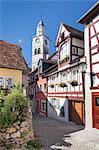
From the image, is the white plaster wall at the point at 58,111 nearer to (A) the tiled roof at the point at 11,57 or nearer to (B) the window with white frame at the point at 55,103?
(B) the window with white frame at the point at 55,103

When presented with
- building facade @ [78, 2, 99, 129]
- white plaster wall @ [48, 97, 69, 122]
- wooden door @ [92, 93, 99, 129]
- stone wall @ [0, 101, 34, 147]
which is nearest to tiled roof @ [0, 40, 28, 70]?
white plaster wall @ [48, 97, 69, 122]

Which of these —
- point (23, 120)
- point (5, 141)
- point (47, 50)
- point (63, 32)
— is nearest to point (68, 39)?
point (63, 32)

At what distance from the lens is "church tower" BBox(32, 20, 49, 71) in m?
56.0

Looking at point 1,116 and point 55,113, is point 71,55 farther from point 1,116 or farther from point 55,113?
point 1,116

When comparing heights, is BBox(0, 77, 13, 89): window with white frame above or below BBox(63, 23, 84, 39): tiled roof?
below

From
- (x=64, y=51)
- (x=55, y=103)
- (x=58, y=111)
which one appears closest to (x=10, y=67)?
(x=64, y=51)

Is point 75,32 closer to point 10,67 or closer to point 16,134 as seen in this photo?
point 10,67

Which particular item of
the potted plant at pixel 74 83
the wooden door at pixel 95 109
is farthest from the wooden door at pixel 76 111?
the wooden door at pixel 95 109

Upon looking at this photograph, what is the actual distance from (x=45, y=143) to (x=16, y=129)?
5.82ft

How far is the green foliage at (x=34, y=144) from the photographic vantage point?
9.85 m

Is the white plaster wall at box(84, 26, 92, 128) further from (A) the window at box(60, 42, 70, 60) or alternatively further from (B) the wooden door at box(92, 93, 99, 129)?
(A) the window at box(60, 42, 70, 60)

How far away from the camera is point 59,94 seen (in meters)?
21.4

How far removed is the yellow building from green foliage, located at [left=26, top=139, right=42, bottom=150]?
794cm

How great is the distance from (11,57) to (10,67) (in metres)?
1.38
